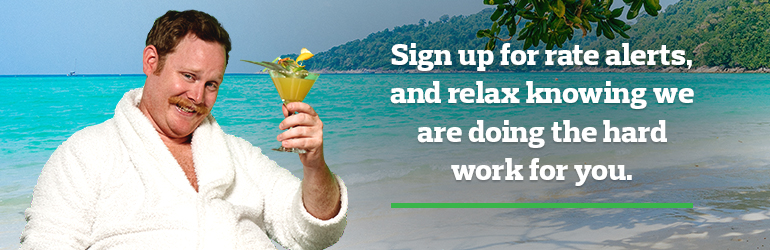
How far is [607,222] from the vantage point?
5785mm

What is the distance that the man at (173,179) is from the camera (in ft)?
5.29

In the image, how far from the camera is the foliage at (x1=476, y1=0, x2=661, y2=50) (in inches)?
96.4

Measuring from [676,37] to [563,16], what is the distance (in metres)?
90.3

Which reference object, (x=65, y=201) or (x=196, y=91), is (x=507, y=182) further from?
(x=65, y=201)

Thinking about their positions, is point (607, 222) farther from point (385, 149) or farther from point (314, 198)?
point (385, 149)

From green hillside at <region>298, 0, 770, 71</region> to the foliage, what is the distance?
56919mm

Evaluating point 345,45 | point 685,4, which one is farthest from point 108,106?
point 685,4

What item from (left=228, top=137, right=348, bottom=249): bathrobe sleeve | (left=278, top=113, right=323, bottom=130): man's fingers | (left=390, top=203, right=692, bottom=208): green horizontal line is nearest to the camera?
(left=278, top=113, right=323, bottom=130): man's fingers

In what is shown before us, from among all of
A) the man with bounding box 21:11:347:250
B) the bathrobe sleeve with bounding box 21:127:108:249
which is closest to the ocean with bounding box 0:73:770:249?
the man with bounding box 21:11:347:250

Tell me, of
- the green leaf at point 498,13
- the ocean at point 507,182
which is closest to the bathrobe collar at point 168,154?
the green leaf at point 498,13

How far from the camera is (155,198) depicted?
173cm

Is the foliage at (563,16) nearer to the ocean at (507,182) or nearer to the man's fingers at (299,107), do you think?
the man's fingers at (299,107)

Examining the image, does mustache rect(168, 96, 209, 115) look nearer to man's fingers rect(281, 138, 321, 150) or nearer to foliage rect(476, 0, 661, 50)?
man's fingers rect(281, 138, 321, 150)

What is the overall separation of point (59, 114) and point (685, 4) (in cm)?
9178
